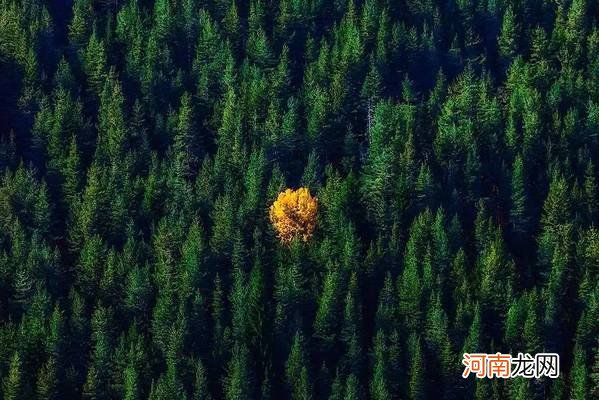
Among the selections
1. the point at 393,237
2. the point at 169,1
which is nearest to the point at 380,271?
the point at 393,237

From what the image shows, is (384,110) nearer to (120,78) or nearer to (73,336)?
(120,78)

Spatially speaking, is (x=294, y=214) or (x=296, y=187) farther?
(x=296, y=187)

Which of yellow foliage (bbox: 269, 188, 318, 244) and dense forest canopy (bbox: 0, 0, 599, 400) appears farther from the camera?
yellow foliage (bbox: 269, 188, 318, 244)

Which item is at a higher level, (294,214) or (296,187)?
(296,187)
